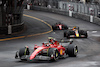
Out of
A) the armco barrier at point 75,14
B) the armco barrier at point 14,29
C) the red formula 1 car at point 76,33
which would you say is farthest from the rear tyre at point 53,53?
the armco barrier at point 75,14

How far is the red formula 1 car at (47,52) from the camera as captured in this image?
1583 centimetres

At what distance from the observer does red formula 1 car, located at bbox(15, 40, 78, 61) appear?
51.9ft

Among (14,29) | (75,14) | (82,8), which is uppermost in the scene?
(82,8)

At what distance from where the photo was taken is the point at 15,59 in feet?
56.4

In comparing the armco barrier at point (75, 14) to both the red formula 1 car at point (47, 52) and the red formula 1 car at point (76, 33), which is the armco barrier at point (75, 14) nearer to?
the red formula 1 car at point (76, 33)

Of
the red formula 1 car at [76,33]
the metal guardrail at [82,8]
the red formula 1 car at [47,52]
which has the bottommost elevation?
the red formula 1 car at [76,33]

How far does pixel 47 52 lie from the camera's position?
53.0 feet

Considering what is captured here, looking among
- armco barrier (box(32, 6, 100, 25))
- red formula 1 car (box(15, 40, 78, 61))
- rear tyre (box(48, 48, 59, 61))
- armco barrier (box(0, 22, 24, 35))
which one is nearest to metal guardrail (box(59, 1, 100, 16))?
armco barrier (box(32, 6, 100, 25))

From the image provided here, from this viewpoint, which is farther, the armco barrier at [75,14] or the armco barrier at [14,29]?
the armco barrier at [75,14]

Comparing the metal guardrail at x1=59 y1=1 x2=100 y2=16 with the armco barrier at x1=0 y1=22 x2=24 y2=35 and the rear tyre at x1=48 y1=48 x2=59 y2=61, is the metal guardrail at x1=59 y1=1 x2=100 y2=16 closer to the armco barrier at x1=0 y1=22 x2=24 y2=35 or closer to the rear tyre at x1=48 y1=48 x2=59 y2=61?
the armco barrier at x1=0 y1=22 x2=24 y2=35

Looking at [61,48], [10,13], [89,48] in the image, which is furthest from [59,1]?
[61,48]

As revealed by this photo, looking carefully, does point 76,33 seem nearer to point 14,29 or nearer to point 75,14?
point 14,29

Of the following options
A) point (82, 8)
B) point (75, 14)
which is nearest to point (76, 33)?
point (82, 8)

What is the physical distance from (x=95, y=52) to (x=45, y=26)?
808 inches
